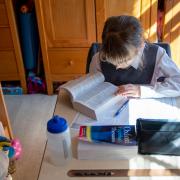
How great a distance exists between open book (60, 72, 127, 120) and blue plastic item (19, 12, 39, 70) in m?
1.23

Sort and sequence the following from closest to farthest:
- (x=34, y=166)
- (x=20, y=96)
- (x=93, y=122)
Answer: (x=93, y=122), (x=34, y=166), (x=20, y=96)

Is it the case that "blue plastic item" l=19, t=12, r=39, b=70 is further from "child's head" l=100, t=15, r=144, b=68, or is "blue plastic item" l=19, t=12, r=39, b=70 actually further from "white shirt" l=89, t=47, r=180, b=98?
"child's head" l=100, t=15, r=144, b=68

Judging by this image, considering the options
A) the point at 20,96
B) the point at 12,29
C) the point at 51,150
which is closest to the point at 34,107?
the point at 20,96

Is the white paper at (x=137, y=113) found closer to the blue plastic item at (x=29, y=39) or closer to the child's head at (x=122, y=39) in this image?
the child's head at (x=122, y=39)

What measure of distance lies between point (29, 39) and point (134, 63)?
3.93 ft

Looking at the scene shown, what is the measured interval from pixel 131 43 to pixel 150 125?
0.36 m

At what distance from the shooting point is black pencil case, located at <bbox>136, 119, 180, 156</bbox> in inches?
34.0

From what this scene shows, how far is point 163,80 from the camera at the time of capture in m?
1.36

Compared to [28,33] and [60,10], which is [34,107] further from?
[60,10]

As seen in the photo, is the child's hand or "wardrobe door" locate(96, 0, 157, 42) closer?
the child's hand

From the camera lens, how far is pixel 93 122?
3.53 ft

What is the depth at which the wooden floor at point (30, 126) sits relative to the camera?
173cm

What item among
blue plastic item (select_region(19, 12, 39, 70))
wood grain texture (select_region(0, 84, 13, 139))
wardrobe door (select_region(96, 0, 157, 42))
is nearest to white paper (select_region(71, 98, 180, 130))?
wood grain texture (select_region(0, 84, 13, 139))

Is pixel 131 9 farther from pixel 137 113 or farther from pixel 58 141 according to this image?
pixel 58 141
